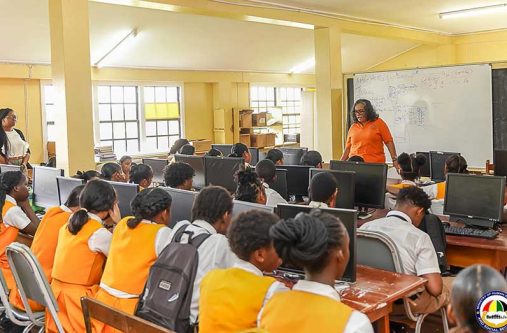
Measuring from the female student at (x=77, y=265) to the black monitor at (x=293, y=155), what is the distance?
3996mm

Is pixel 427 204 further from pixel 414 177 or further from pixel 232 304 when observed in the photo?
pixel 414 177

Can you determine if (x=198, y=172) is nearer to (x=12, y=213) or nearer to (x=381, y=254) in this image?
(x=12, y=213)

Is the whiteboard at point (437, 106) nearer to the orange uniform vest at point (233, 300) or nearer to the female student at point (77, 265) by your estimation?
the female student at point (77, 265)

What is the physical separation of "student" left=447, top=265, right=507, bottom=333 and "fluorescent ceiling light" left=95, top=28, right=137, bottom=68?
26.8 ft

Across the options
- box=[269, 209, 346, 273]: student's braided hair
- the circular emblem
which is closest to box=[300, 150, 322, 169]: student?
box=[269, 209, 346, 273]: student's braided hair

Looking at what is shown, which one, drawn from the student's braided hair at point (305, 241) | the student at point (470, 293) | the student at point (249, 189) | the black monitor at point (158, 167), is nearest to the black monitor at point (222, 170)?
the black monitor at point (158, 167)

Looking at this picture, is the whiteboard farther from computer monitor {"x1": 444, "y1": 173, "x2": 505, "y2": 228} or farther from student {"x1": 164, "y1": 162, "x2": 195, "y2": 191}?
student {"x1": 164, "y1": 162, "x2": 195, "y2": 191}

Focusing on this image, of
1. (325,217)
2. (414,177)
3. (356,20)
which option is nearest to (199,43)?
(356,20)

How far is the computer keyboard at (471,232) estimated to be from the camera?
3.77 m

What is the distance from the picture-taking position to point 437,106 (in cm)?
818

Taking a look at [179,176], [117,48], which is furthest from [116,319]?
[117,48]

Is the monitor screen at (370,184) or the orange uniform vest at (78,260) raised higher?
the monitor screen at (370,184)

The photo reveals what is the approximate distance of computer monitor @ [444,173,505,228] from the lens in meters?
3.89

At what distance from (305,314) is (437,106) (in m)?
6.97
